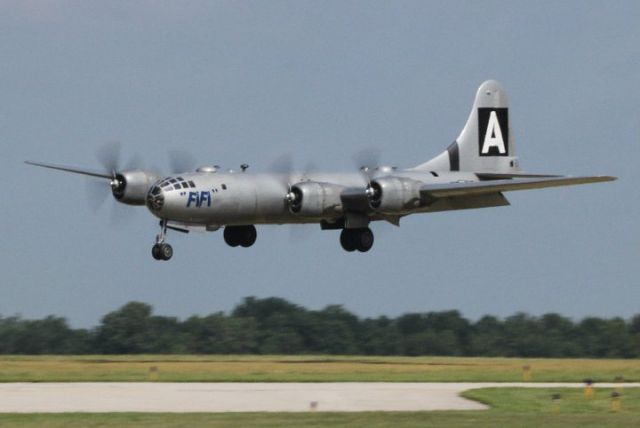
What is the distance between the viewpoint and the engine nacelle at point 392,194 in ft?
170

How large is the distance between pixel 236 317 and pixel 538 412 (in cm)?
5589

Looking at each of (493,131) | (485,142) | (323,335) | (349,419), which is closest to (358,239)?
(485,142)

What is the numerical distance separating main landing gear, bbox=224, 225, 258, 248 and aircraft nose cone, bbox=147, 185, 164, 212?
6.70 metres

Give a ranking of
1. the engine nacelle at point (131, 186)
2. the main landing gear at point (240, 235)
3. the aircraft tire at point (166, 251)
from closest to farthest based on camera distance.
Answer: the aircraft tire at point (166, 251), the engine nacelle at point (131, 186), the main landing gear at point (240, 235)

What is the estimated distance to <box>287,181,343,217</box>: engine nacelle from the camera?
51.8 m

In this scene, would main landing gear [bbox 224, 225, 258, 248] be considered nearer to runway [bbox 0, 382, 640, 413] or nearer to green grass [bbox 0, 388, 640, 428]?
runway [bbox 0, 382, 640, 413]

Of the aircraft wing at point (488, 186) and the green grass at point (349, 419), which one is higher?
the aircraft wing at point (488, 186)

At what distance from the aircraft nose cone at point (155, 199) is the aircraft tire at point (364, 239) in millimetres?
9205

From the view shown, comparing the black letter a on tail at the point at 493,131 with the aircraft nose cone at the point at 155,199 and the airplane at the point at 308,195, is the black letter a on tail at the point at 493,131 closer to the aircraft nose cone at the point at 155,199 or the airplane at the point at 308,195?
the airplane at the point at 308,195

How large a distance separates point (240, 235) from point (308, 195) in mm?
4676

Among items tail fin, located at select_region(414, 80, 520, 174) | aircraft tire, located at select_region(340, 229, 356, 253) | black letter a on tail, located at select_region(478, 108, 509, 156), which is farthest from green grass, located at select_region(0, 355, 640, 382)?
black letter a on tail, located at select_region(478, 108, 509, 156)

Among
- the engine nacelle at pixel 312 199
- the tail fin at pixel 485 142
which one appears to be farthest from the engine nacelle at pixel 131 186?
the tail fin at pixel 485 142

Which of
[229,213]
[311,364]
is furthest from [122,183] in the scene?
[311,364]

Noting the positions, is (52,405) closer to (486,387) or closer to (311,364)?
(486,387)
